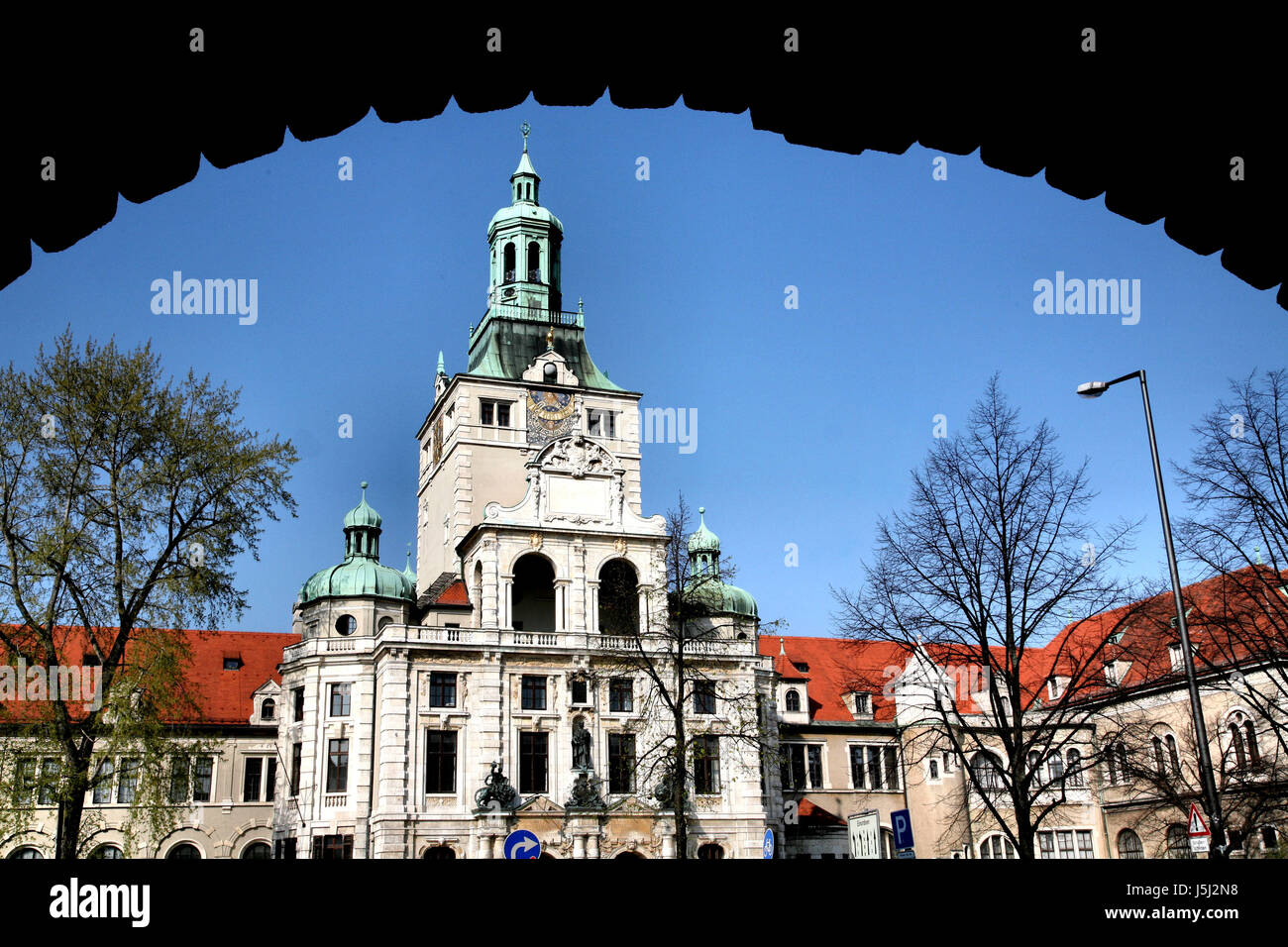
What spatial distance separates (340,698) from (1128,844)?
1432 inches

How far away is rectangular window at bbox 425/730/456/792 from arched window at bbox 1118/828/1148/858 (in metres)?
30.7

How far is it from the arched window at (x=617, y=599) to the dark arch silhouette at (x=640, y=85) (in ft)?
157

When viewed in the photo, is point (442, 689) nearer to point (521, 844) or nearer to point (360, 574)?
point (360, 574)

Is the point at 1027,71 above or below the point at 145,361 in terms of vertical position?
below

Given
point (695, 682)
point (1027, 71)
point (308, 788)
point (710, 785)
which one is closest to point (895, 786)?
point (710, 785)

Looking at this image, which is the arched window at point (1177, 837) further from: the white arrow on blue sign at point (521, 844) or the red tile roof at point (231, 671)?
the red tile roof at point (231, 671)

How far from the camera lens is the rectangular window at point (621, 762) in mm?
49406

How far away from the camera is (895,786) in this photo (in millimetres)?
61062

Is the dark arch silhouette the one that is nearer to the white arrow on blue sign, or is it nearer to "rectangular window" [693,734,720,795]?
the white arrow on blue sign

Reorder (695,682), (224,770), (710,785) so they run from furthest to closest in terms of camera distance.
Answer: (224,770), (710,785), (695,682)

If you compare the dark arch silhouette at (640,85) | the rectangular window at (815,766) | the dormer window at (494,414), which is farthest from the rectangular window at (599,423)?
the dark arch silhouette at (640,85)
